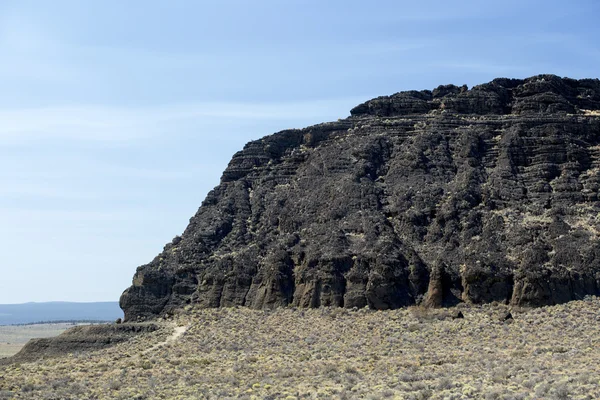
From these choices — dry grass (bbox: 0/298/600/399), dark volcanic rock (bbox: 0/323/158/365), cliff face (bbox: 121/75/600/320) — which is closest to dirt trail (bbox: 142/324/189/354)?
dry grass (bbox: 0/298/600/399)

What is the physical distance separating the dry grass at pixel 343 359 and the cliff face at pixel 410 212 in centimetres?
223

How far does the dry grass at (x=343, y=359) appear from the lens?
1775 inches

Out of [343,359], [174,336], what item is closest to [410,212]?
[343,359]

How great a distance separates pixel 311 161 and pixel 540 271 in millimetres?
23971

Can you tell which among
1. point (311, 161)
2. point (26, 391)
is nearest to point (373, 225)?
point (311, 161)

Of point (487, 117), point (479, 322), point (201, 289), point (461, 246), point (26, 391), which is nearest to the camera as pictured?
point (26, 391)

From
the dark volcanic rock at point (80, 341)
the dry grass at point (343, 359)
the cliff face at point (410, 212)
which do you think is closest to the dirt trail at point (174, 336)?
the dry grass at point (343, 359)

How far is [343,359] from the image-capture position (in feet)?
184

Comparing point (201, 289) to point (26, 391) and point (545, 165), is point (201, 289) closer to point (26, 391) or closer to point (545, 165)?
point (26, 391)

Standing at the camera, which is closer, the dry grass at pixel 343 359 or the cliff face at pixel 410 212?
the dry grass at pixel 343 359

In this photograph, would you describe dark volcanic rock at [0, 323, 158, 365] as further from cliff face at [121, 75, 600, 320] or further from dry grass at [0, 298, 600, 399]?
cliff face at [121, 75, 600, 320]

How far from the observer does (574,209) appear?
69812 mm

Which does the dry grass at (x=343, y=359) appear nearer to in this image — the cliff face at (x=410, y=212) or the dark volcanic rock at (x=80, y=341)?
the dark volcanic rock at (x=80, y=341)

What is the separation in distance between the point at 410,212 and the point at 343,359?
64.2 feet
